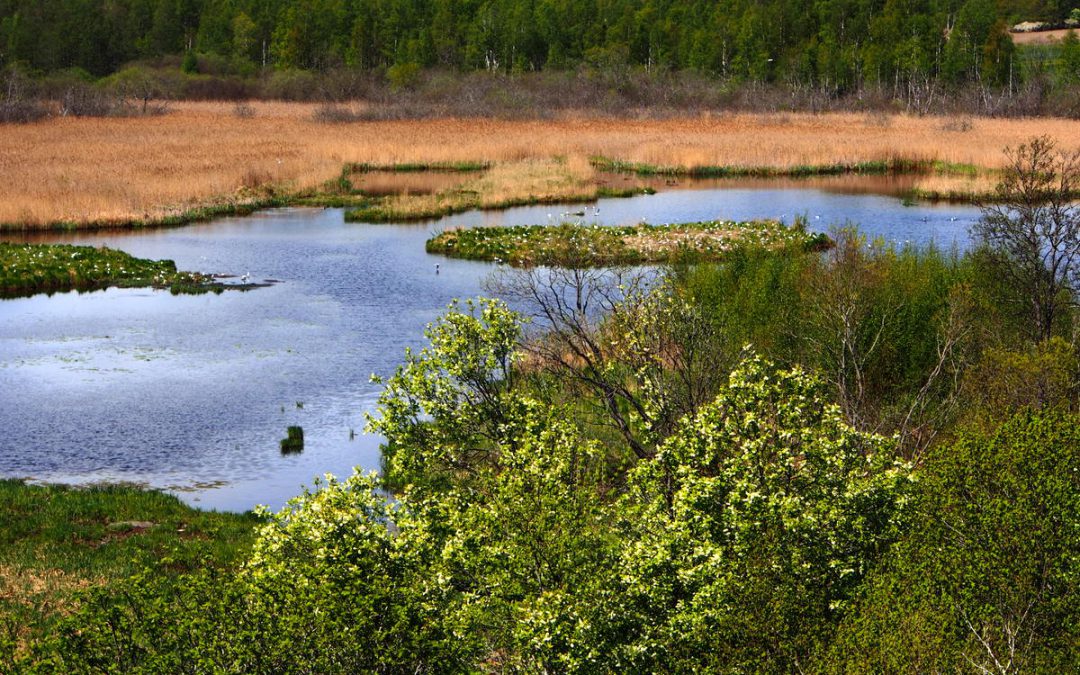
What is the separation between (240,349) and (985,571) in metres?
28.0

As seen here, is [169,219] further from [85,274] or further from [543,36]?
[543,36]

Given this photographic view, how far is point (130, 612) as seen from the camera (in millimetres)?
15281

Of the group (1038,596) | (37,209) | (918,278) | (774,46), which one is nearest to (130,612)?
(1038,596)

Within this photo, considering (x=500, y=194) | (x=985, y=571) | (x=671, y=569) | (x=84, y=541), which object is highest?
(x=500, y=194)

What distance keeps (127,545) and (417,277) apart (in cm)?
2702

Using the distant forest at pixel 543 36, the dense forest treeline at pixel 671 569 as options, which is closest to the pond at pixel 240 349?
the dense forest treeline at pixel 671 569

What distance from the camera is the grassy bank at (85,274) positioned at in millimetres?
46281

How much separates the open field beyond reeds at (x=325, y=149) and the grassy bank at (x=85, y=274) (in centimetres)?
975

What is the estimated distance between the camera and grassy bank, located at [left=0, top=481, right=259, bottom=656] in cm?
1911

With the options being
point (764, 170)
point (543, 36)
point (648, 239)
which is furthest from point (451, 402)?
point (543, 36)

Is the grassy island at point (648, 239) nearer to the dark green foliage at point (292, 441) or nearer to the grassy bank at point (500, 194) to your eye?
the grassy bank at point (500, 194)

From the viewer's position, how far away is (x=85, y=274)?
47.0 m

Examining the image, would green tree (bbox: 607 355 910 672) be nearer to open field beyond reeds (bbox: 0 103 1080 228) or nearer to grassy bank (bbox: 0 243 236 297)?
grassy bank (bbox: 0 243 236 297)

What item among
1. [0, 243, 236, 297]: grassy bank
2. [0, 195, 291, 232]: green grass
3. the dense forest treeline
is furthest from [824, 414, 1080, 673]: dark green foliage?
[0, 195, 291, 232]: green grass
